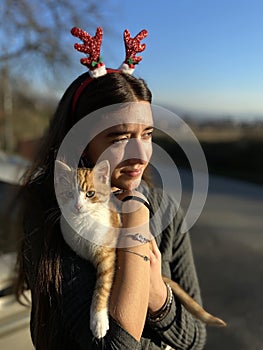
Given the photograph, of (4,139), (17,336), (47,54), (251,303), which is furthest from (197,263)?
(4,139)

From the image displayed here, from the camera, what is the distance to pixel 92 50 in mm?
1761

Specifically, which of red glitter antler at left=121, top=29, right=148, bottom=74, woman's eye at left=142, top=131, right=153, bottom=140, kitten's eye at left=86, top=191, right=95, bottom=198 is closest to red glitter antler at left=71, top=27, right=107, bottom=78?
red glitter antler at left=121, top=29, right=148, bottom=74

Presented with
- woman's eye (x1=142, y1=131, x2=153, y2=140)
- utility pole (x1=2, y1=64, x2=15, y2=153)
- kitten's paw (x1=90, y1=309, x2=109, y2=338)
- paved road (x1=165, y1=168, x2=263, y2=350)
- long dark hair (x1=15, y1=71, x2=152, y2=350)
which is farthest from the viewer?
utility pole (x1=2, y1=64, x2=15, y2=153)

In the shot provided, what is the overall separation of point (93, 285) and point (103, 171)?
47 cm

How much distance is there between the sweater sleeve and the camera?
5.47ft

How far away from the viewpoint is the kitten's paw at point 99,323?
4.55 ft

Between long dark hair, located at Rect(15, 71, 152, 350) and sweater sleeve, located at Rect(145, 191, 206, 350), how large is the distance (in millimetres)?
437

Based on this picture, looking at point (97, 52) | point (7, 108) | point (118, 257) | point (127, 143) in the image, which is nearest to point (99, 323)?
point (118, 257)

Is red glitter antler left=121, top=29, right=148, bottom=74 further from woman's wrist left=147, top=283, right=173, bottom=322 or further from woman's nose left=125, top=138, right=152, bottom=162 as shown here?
woman's wrist left=147, top=283, right=173, bottom=322

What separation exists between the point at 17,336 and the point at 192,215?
1314mm

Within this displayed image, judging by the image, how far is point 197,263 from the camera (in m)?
5.83

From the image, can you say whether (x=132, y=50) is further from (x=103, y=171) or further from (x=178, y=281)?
(x=178, y=281)

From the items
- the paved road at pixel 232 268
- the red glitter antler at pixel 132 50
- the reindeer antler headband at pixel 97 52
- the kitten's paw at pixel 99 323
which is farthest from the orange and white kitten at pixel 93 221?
the paved road at pixel 232 268

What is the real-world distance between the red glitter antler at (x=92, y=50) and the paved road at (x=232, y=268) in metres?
2.95
